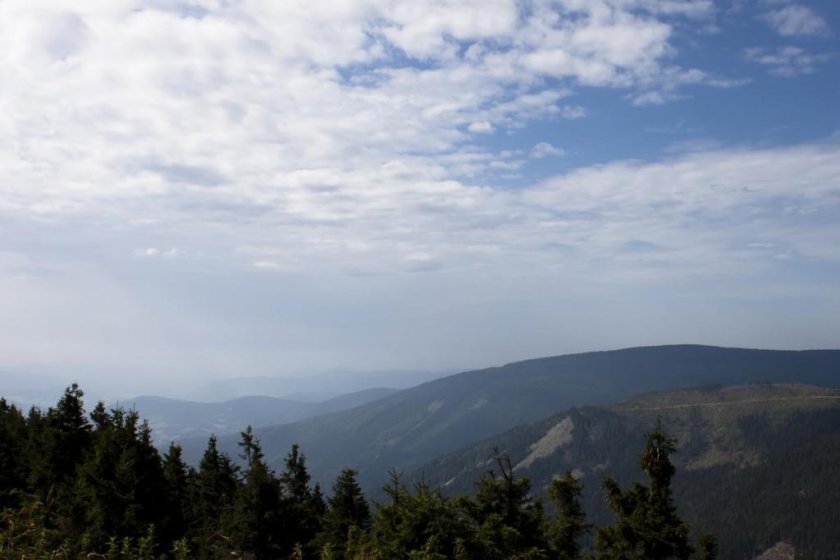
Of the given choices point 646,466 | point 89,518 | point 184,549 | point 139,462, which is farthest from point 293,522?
point 184,549

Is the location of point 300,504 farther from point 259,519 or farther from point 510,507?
point 510,507

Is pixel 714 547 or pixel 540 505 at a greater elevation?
pixel 540 505

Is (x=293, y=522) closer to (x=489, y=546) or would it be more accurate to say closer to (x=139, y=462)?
(x=139, y=462)

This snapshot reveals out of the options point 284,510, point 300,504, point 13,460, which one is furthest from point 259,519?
point 13,460

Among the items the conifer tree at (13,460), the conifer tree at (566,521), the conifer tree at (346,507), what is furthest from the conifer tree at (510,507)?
the conifer tree at (13,460)

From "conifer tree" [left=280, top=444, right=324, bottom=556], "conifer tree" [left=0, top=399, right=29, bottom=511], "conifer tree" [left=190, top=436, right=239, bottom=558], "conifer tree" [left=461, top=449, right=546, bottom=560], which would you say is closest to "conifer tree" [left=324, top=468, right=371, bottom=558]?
"conifer tree" [left=280, top=444, right=324, bottom=556]

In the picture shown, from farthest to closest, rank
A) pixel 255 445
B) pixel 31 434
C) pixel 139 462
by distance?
pixel 255 445, pixel 31 434, pixel 139 462

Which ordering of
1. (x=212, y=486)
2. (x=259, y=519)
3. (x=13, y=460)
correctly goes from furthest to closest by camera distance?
(x=212, y=486)
(x=13, y=460)
(x=259, y=519)

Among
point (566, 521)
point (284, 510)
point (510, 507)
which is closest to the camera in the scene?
point (510, 507)

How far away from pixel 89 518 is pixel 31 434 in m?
15.9

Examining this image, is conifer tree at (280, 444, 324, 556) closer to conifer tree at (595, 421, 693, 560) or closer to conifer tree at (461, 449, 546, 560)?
conifer tree at (461, 449, 546, 560)

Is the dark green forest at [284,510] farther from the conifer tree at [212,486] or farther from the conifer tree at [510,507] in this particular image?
the conifer tree at [212,486]

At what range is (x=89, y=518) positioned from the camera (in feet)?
80.7

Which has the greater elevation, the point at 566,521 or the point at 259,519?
the point at 259,519
